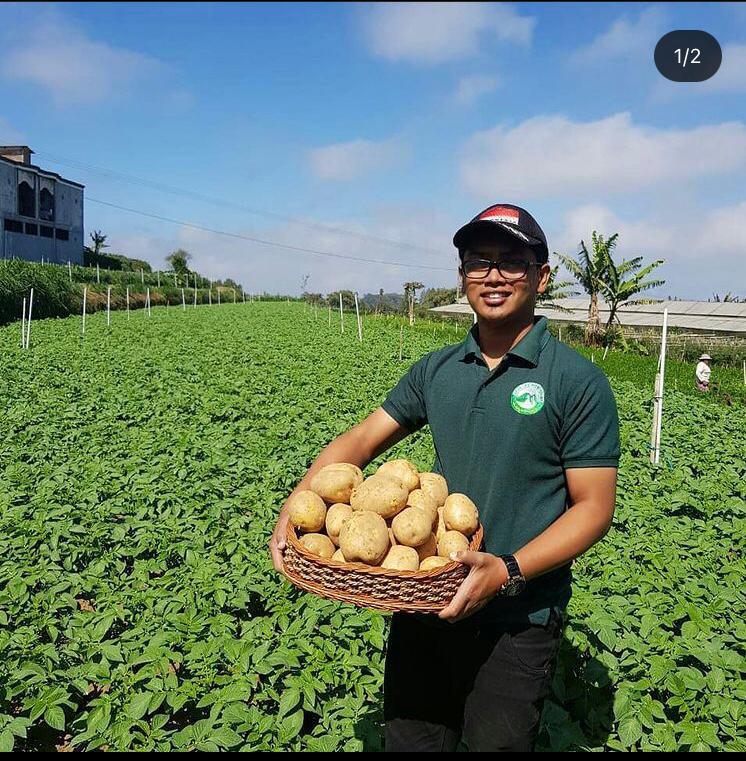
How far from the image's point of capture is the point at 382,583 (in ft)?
6.59

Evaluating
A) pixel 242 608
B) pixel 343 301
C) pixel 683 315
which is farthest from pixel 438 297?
pixel 242 608

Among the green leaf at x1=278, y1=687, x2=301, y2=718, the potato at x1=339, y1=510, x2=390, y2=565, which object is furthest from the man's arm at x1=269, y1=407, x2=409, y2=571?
the green leaf at x1=278, y1=687, x2=301, y2=718

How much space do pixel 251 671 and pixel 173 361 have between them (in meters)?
13.1

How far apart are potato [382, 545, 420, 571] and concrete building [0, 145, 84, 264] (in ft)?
143

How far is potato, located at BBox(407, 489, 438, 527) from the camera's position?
7.23 ft

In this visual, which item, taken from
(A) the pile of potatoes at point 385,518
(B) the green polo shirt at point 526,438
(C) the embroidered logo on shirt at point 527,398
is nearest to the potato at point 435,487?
(A) the pile of potatoes at point 385,518

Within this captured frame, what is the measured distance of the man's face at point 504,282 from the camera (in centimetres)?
228

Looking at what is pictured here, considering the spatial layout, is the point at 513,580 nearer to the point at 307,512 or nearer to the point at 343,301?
the point at 307,512

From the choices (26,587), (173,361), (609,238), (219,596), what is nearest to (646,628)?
(219,596)

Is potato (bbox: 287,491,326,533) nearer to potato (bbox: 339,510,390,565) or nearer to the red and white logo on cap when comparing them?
potato (bbox: 339,510,390,565)

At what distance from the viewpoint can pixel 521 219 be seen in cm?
225

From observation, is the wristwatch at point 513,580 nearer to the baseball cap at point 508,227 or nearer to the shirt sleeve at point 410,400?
the shirt sleeve at point 410,400

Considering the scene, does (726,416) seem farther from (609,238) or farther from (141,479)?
(609,238)

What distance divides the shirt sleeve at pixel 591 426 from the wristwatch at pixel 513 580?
14.4 inches
